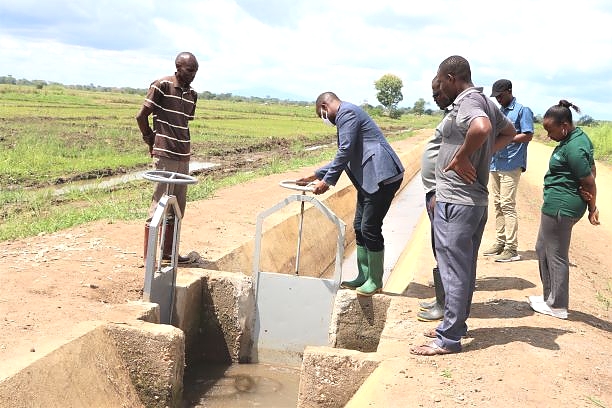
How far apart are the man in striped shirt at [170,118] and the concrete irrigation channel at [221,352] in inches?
36.9

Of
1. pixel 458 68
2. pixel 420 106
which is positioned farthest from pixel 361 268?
pixel 420 106

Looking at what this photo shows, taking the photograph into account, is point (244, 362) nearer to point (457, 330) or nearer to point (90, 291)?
point (90, 291)

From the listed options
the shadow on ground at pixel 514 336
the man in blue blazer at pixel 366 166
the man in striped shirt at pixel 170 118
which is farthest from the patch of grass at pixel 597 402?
the man in striped shirt at pixel 170 118

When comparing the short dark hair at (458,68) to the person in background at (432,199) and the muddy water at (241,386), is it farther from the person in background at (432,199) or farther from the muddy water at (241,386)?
the muddy water at (241,386)

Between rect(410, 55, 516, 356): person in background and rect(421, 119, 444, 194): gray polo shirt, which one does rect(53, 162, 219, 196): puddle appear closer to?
rect(421, 119, 444, 194): gray polo shirt

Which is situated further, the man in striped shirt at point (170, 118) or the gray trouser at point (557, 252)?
the man in striped shirt at point (170, 118)

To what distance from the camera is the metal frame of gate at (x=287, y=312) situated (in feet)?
20.0

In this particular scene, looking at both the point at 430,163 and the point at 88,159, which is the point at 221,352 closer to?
the point at 430,163

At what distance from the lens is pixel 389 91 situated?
325ft

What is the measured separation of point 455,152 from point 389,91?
9713 centimetres

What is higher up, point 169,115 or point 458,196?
point 169,115

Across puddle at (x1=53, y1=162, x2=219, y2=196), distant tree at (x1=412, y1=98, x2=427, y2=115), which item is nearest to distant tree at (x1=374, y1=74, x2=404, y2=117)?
distant tree at (x1=412, y1=98, x2=427, y2=115)

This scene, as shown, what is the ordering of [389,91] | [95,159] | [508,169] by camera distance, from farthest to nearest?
[389,91], [95,159], [508,169]

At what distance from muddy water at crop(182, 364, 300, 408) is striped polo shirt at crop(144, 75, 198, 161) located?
200 cm
